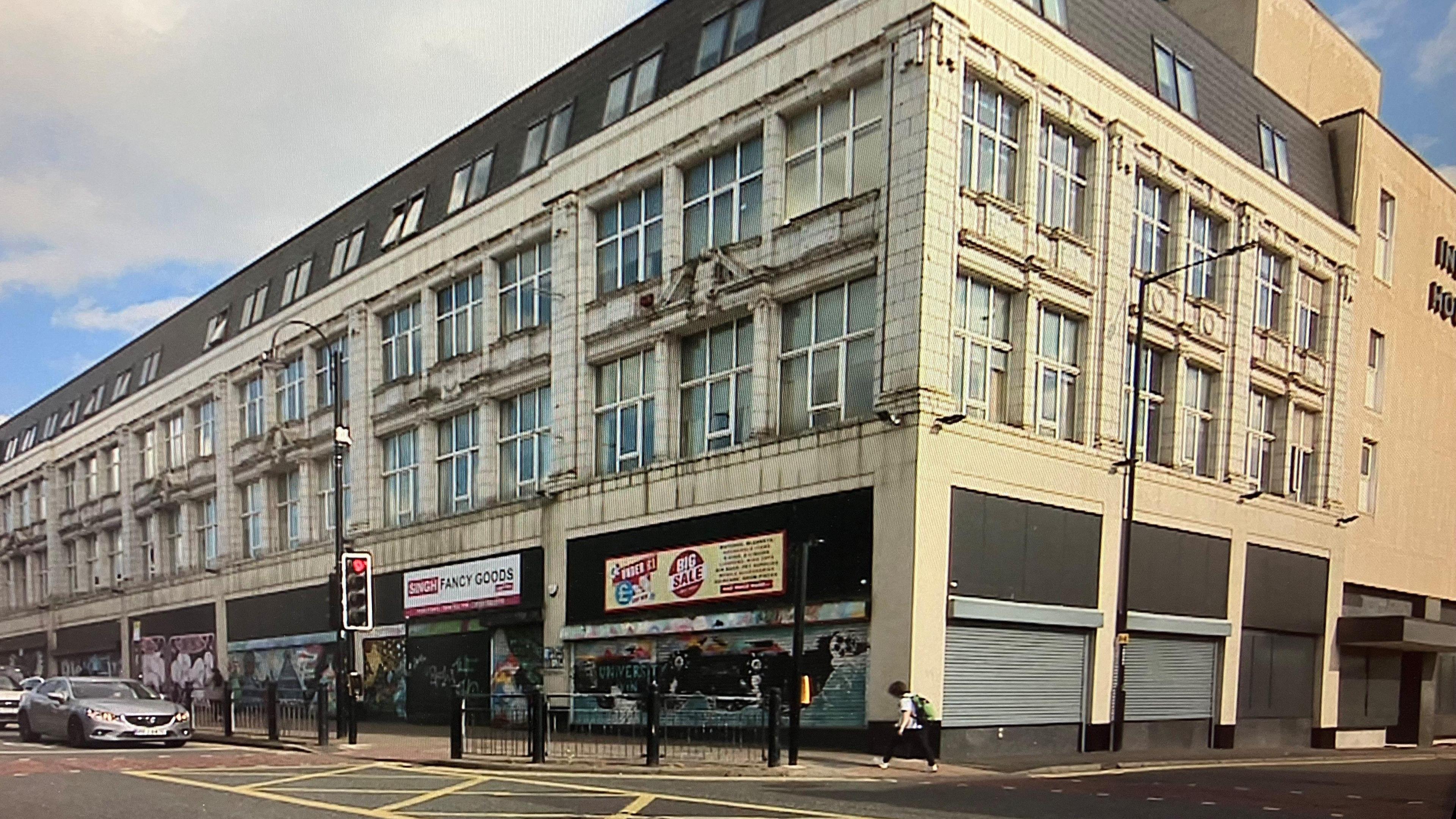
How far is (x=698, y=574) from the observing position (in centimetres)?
2297

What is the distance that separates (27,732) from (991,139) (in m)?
22.3

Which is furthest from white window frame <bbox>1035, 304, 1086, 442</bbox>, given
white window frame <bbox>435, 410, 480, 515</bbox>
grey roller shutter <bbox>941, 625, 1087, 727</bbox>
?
white window frame <bbox>435, 410, 480, 515</bbox>

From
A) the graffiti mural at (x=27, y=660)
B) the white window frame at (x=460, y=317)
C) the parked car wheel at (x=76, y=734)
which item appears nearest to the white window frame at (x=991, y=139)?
the white window frame at (x=460, y=317)

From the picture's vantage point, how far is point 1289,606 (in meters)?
28.2

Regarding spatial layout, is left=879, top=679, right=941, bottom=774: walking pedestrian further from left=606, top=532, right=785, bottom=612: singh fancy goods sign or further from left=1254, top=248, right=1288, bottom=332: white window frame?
left=1254, top=248, right=1288, bottom=332: white window frame

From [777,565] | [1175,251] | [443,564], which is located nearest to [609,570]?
[777,565]

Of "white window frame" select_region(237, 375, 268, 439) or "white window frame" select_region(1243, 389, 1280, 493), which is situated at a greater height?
"white window frame" select_region(237, 375, 268, 439)

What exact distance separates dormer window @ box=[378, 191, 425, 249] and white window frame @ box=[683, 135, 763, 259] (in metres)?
13.2

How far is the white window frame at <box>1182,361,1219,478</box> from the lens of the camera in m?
25.8

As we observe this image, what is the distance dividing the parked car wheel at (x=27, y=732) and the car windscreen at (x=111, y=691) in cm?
122

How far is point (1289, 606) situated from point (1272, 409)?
5.13 metres

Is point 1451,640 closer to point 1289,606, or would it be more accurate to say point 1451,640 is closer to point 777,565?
point 1289,606

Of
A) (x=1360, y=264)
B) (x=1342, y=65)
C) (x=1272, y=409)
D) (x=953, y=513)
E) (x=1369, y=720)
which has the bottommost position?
(x=953, y=513)

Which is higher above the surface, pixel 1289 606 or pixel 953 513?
pixel 1289 606
